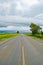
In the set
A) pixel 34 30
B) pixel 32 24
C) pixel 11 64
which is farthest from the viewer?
pixel 32 24

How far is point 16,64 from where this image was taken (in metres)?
9.54

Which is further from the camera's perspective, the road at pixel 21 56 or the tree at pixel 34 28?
the tree at pixel 34 28

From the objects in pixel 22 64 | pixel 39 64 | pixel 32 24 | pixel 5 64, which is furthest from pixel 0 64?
pixel 32 24

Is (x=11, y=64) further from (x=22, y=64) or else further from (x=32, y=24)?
(x=32, y=24)

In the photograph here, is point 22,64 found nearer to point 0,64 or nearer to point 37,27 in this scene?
point 0,64

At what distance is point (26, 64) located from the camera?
954 cm

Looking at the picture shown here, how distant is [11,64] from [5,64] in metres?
0.33

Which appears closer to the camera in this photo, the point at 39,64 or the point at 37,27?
the point at 39,64

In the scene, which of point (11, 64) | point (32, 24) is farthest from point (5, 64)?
point (32, 24)

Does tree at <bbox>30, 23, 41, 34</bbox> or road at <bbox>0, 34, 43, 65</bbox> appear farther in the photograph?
tree at <bbox>30, 23, 41, 34</bbox>

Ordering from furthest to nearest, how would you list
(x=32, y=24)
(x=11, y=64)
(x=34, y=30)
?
(x=32, y=24) < (x=34, y=30) < (x=11, y=64)

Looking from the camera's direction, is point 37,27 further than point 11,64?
Yes

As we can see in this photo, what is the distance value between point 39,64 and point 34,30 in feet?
454

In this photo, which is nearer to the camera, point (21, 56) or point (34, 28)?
point (21, 56)
